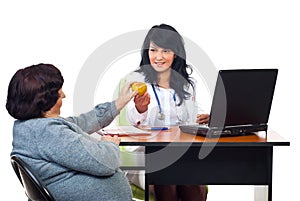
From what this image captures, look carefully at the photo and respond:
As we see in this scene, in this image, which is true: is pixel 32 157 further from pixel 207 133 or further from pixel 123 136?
pixel 207 133

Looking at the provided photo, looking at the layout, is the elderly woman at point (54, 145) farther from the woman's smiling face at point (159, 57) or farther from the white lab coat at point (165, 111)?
the woman's smiling face at point (159, 57)

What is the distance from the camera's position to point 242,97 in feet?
9.91

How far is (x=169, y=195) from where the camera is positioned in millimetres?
3520

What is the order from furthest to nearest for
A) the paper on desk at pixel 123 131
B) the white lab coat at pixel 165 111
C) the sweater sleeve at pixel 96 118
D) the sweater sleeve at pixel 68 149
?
the white lab coat at pixel 165 111, the paper on desk at pixel 123 131, the sweater sleeve at pixel 96 118, the sweater sleeve at pixel 68 149

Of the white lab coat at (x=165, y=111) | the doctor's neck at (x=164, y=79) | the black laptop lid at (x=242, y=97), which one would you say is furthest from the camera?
the doctor's neck at (x=164, y=79)

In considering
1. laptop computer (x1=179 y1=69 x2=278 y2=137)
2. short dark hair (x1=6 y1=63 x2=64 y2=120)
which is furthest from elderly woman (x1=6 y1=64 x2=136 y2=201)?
laptop computer (x1=179 y1=69 x2=278 y2=137)

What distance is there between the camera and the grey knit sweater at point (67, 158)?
2.53 metres

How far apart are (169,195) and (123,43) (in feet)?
4.95

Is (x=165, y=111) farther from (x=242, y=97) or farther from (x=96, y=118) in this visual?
(x=242, y=97)

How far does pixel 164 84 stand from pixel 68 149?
1.54 metres

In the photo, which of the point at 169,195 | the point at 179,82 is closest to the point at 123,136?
A: the point at 169,195

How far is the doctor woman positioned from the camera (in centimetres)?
386

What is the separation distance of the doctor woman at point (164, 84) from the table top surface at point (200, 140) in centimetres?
64

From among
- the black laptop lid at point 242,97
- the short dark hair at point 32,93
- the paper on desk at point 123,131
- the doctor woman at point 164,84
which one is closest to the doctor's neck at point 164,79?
the doctor woman at point 164,84
